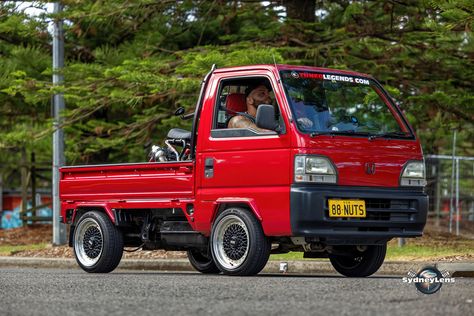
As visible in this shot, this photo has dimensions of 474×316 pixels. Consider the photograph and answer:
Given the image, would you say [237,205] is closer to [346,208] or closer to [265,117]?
[265,117]

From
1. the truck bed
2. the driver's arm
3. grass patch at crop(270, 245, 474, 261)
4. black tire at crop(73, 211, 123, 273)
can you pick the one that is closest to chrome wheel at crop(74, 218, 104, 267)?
black tire at crop(73, 211, 123, 273)

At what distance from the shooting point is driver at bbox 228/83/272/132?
37.1ft

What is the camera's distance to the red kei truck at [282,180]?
416 inches

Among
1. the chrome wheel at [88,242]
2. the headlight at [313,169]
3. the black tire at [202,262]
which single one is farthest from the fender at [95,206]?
the headlight at [313,169]

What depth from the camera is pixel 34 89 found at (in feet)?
61.4

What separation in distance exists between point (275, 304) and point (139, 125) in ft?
38.9

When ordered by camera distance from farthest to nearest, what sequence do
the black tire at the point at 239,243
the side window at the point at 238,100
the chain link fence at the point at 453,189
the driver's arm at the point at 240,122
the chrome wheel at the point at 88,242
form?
the chain link fence at the point at 453,189 → the chrome wheel at the point at 88,242 → the side window at the point at 238,100 → the driver's arm at the point at 240,122 → the black tire at the point at 239,243

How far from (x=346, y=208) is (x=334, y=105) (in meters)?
1.60

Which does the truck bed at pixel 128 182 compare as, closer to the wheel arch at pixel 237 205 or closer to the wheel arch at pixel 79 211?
the wheel arch at pixel 79 211

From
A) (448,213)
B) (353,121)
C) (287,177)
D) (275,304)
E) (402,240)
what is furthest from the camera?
(448,213)

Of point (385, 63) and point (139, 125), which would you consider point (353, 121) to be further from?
point (139, 125)

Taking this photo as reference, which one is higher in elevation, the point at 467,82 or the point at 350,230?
the point at 467,82

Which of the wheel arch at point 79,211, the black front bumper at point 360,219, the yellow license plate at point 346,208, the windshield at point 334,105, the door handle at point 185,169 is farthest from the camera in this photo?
the wheel arch at point 79,211

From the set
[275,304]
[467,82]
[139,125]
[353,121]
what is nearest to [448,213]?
[467,82]
